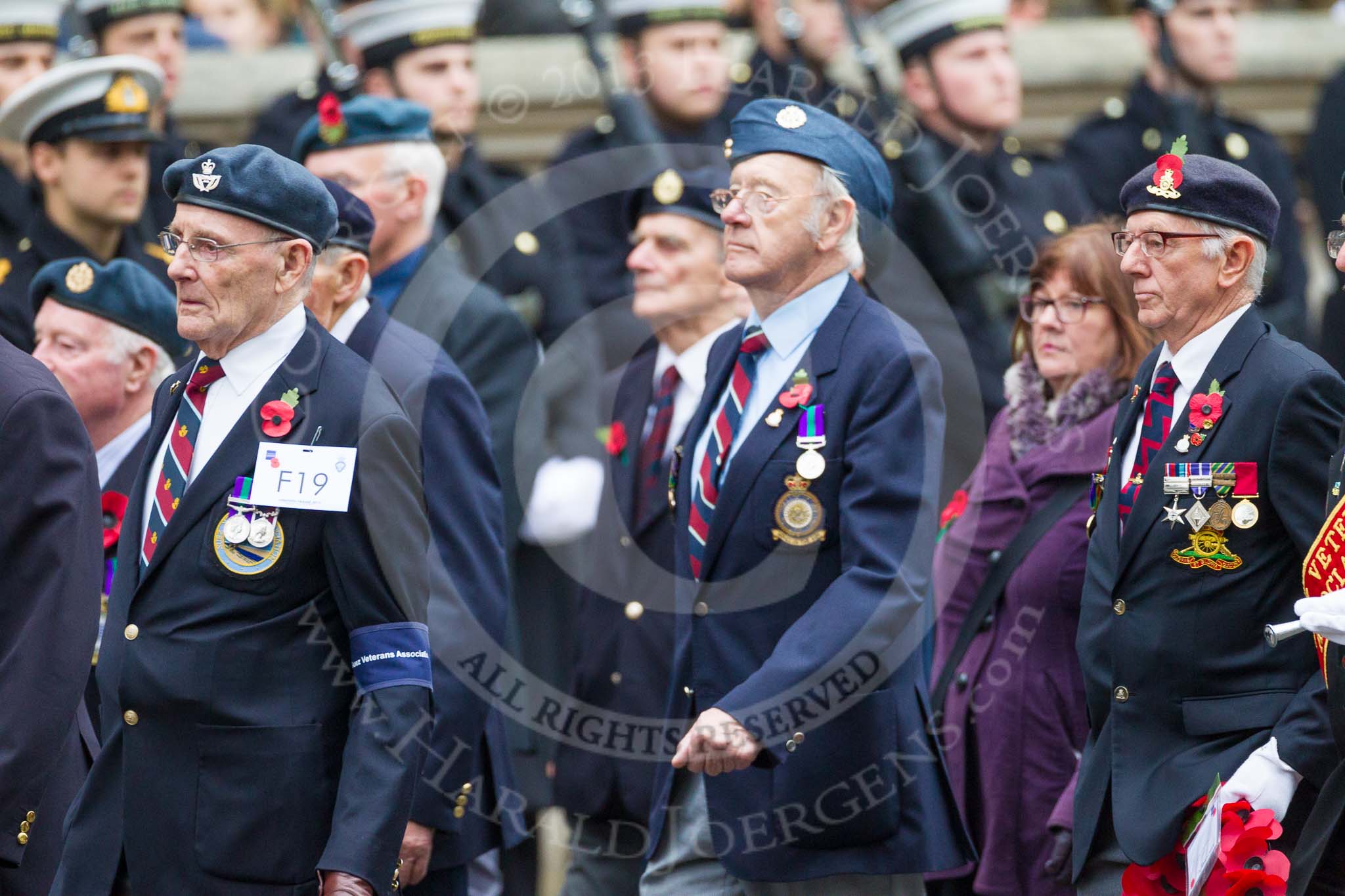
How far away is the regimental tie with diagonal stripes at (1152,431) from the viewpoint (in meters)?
4.64

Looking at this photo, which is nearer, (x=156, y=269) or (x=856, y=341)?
(x=856, y=341)

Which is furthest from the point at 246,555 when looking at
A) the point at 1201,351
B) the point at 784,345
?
the point at 1201,351

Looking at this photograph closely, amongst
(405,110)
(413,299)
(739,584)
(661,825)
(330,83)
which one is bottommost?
(661,825)

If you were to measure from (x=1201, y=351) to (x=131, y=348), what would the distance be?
2.88 meters

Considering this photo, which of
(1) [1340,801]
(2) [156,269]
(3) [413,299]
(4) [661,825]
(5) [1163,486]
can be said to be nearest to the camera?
(1) [1340,801]

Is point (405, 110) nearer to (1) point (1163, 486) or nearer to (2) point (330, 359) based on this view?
(2) point (330, 359)

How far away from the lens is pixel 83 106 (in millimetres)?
7016

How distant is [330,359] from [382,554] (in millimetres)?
439

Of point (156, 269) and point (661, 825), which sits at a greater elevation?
point (156, 269)

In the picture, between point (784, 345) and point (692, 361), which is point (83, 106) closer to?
point (692, 361)

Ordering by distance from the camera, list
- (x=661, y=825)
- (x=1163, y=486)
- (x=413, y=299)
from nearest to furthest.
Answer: (x=1163, y=486) → (x=661, y=825) → (x=413, y=299)

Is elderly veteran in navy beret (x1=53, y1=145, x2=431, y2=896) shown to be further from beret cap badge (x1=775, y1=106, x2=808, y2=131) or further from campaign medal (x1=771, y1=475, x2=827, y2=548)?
beret cap badge (x1=775, y1=106, x2=808, y2=131)

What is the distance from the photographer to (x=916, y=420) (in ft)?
15.5

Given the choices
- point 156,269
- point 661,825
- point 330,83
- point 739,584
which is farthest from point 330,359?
point 330,83
